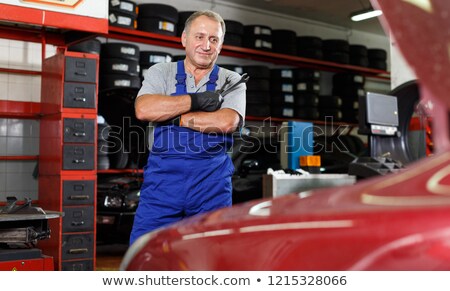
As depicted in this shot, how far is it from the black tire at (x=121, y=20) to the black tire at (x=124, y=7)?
0.11 ft

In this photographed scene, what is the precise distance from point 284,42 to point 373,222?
7.38m

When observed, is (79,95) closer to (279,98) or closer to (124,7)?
(124,7)

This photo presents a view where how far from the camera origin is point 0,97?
17.4ft

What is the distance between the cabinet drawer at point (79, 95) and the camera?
3.99m

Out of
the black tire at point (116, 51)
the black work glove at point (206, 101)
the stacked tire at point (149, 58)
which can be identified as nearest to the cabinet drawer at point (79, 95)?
the black tire at point (116, 51)

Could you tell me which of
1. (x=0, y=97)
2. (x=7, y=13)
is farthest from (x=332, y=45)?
(x=7, y=13)

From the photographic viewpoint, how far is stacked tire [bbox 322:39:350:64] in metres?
8.02

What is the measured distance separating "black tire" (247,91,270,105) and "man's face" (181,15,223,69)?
5.35 m

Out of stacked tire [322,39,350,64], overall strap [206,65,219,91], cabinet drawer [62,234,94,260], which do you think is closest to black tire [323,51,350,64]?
stacked tire [322,39,350,64]

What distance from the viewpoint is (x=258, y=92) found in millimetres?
7172

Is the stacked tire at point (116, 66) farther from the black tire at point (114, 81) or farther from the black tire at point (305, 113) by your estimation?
the black tire at point (305, 113)

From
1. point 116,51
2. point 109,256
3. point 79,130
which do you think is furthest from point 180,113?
point 116,51

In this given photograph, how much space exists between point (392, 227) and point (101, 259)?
4.54 m
